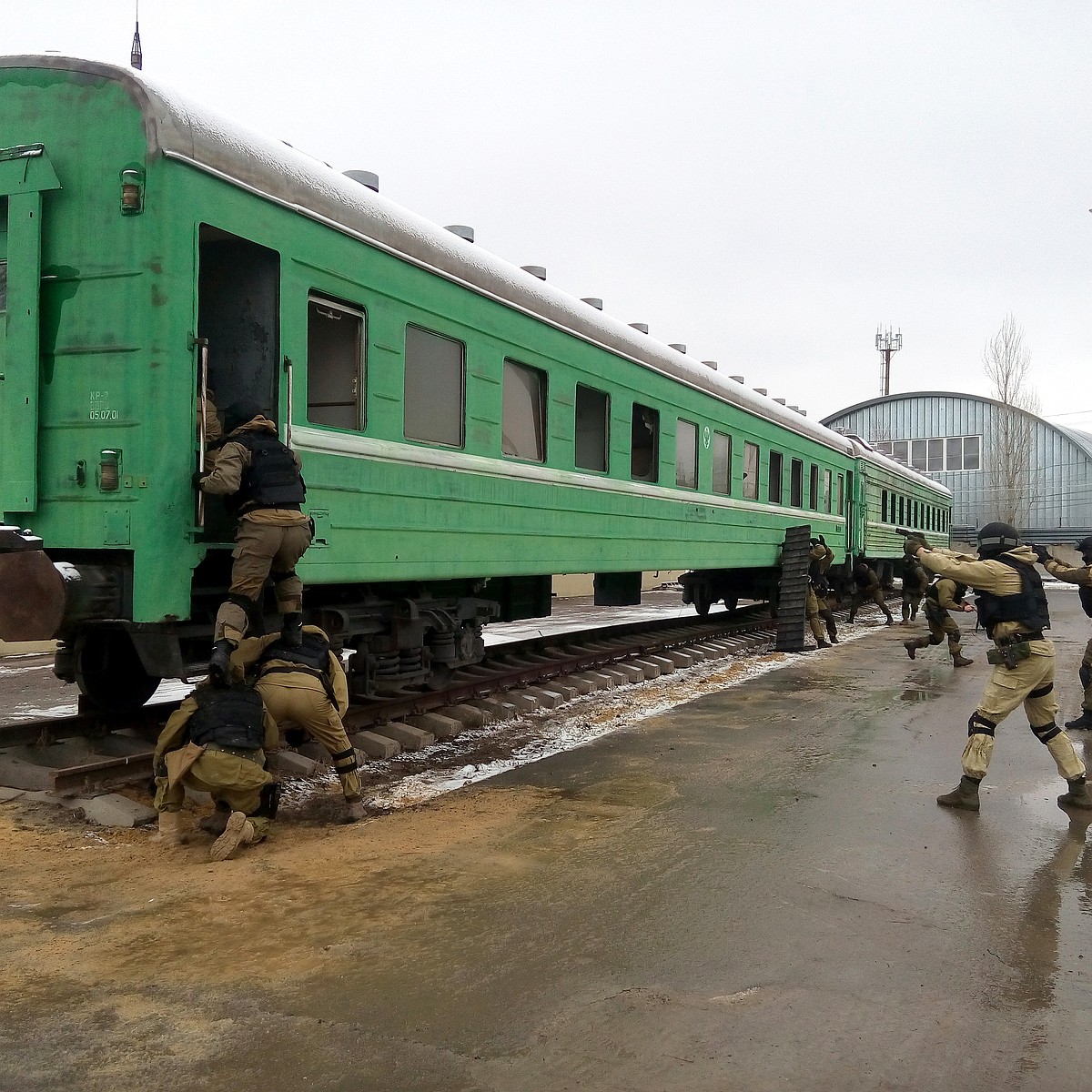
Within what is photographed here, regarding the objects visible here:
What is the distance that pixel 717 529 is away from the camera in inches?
493

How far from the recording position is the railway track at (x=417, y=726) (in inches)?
228

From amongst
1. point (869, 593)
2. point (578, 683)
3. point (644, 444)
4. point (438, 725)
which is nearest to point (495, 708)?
point (438, 725)

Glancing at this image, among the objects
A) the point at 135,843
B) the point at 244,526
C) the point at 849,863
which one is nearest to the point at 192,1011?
the point at 135,843

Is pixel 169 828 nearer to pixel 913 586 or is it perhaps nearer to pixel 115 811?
pixel 115 811

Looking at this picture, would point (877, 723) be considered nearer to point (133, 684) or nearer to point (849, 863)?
point (849, 863)

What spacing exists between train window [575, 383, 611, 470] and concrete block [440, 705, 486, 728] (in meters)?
2.51

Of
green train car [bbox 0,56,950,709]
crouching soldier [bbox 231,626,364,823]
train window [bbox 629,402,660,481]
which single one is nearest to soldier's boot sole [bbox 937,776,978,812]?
crouching soldier [bbox 231,626,364,823]

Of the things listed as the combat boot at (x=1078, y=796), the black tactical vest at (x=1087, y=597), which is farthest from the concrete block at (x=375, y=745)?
the black tactical vest at (x=1087, y=597)

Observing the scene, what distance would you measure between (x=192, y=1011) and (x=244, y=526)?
260 centimetres

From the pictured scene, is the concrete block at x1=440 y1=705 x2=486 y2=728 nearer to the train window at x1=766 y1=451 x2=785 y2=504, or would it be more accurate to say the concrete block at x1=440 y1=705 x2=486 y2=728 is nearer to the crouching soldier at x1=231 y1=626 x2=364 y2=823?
the crouching soldier at x1=231 y1=626 x2=364 y2=823

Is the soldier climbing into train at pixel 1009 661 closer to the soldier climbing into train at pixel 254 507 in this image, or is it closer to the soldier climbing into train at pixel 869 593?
the soldier climbing into train at pixel 254 507

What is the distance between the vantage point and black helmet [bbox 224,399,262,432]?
5478 mm

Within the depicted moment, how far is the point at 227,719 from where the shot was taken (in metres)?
4.91

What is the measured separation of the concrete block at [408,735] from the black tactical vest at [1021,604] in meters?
3.65
